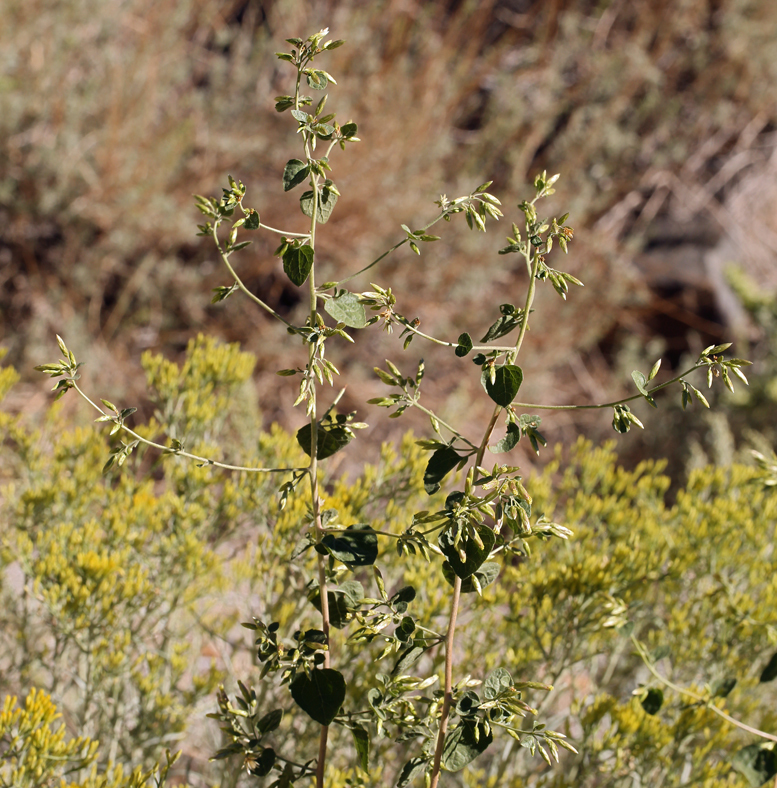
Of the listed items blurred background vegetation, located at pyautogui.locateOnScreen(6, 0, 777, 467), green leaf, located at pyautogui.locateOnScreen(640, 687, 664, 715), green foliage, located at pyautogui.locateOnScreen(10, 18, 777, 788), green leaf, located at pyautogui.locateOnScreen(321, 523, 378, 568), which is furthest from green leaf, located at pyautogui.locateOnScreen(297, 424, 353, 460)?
blurred background vegetation, located at pyautogui.locateOnScreen(6, 0, 777, 467)

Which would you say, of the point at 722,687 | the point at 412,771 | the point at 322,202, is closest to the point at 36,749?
the point at 412,771

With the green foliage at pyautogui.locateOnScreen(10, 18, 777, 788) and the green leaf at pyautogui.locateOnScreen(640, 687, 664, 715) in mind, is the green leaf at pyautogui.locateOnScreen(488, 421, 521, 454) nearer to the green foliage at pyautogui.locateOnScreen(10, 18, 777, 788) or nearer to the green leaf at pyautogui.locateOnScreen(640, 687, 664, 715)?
the green foliage at pyautogui.locateOnScreen(10, 18, 777, 788)

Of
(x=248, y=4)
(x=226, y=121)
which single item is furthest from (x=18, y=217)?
(x=248, y=4)

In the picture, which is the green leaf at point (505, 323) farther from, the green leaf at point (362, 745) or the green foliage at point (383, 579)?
the green leaf at point (362, 745)

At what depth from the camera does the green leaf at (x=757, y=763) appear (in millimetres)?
1257

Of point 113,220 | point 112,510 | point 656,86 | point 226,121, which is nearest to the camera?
point 112,510

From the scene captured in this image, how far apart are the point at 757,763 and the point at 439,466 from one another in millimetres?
842

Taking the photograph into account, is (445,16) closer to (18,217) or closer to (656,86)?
(656,86)

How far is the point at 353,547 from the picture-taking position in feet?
3.57

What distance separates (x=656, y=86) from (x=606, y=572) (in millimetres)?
5351

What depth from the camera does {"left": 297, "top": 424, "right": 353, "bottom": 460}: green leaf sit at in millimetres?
1118

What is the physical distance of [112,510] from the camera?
5.88ft

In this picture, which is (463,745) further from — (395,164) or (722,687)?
(395,164)

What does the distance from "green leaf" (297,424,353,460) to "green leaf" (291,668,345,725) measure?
1.11 ft
